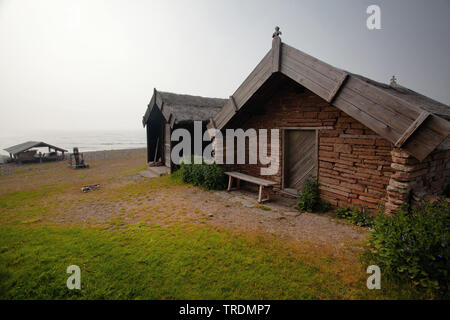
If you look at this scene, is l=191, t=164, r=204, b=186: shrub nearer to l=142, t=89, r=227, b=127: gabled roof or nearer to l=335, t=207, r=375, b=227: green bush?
l=142, t=89, r=227, b=127: gabled roof

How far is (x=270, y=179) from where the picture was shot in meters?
8.62

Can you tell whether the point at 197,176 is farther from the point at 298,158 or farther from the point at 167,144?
the point at 167,144

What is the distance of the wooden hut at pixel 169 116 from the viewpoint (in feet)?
37.0

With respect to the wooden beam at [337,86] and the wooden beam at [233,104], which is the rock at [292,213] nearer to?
the wooden beam at [337,86]

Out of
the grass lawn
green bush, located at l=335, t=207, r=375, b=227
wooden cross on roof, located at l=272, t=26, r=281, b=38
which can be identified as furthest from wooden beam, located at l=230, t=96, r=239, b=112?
green bush, located at l=335, t=207, r=375, b=227

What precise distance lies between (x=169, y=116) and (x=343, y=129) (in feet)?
25.9

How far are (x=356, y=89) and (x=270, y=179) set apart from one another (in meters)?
4.42

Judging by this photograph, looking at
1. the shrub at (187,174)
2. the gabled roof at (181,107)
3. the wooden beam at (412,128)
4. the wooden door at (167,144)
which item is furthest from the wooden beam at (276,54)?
the wooden door at (167,144)

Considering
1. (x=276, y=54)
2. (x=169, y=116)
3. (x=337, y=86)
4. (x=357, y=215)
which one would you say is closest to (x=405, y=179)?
(x=357, y=215)

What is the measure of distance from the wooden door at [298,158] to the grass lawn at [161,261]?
3.27 meters

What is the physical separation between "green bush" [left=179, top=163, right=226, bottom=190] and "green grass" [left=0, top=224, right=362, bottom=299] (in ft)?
13.1

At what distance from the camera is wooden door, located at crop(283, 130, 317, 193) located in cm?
728

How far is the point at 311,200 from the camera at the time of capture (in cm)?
670
